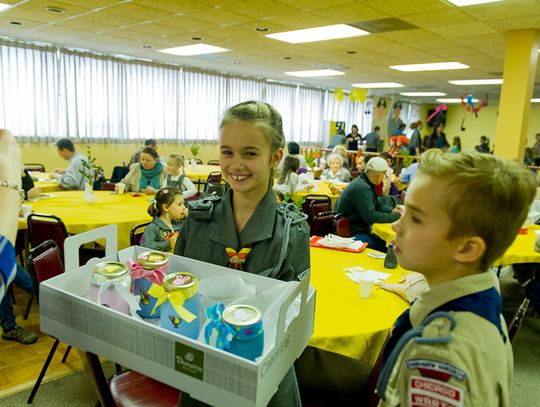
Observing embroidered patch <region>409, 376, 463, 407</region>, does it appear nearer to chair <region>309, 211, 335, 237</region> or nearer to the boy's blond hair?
the boy's blond hair

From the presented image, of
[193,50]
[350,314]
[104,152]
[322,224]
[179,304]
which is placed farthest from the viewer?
[104,152]

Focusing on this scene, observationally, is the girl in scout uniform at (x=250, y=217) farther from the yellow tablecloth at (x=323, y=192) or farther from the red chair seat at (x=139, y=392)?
the yellow tablecloth at (x=323, y=192)

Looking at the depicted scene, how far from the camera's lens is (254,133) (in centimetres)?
135

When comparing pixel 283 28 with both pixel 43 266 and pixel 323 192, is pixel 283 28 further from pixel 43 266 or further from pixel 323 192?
pixel 43 266

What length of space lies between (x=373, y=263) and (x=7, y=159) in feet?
7.62

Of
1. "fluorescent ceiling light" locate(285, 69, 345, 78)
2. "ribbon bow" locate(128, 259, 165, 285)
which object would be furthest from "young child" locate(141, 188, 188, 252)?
"fluorescent ceiling light" locate(285, 69, 345, 78)

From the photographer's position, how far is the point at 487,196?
0.87 m

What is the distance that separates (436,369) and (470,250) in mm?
267

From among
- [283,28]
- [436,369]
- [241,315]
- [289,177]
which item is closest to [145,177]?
[289,177]

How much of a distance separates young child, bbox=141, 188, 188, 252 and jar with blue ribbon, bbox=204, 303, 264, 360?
7.16 feet

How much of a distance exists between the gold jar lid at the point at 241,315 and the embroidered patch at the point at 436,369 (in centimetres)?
31

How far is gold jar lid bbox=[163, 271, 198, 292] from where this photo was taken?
1.00 m

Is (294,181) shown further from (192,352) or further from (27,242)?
(192,352)

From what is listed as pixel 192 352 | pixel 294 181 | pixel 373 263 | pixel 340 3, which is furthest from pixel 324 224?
pixel 192 352
